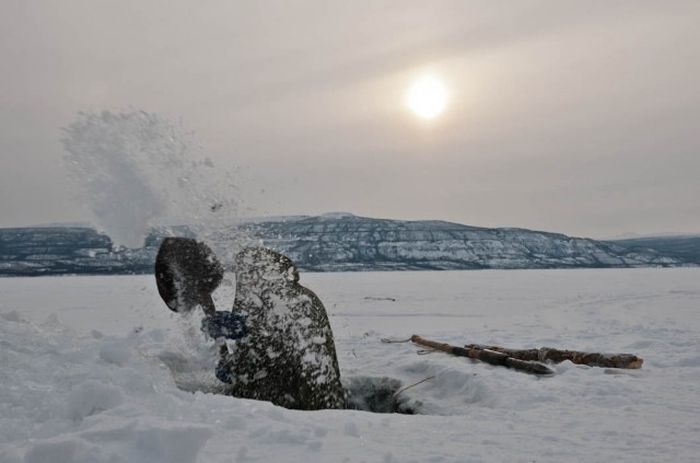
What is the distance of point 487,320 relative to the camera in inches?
615

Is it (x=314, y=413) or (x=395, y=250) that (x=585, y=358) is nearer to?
(x=314, y=413)

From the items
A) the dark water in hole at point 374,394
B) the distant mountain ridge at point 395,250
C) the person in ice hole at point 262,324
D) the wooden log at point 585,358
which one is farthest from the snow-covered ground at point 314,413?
the distant mountain ridge at point 395,250

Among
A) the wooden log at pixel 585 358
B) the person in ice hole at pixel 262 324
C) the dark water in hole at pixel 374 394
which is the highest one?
the person in ice hole at pixel 262 324

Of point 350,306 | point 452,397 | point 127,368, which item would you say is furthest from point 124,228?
point 350,306

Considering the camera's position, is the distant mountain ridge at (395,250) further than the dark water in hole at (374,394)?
Yes

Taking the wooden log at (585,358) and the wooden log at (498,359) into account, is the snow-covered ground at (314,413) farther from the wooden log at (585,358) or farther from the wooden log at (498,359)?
the wooden log at (585,358)

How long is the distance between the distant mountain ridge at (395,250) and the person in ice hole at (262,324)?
9866 centimetres

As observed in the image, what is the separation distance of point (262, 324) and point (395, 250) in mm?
130562

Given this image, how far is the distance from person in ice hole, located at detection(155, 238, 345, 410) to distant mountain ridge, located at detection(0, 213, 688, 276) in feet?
324

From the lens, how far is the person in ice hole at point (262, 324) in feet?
21.8

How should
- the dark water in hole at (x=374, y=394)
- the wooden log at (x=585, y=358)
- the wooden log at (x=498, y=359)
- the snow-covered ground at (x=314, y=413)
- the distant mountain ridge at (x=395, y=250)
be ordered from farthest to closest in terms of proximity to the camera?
1. the distant mountain ridge at (x=395, y=250)
2. the wooden log at (x=585, y=358)
3. the wooden log at (x=498, y=359)
4. the dark water in hole at (x=374, y=394)
5. the snow-covered ground at (x=314, y=413)

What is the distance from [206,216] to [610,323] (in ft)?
36.4

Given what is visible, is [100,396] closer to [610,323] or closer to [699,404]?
[699,404]

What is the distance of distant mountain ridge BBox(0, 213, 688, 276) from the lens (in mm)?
114438
